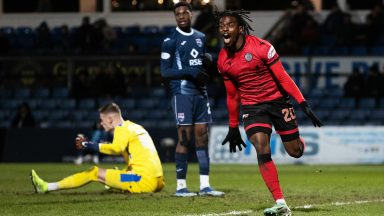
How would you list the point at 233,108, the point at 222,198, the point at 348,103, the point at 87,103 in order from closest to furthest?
the point at 233,108, the point at 222,198, the point at 348,103, the point at 87,103

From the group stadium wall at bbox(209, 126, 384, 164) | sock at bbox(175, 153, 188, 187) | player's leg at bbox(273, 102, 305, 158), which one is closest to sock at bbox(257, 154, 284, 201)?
player's leg at bbox(273, 102, 305, 158)

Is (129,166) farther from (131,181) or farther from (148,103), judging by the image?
(148,103)

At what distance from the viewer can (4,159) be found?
2348 centimetres

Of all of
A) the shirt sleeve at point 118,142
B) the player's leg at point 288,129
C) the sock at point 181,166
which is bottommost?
the sock at point 181,166

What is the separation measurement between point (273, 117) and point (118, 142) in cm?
281

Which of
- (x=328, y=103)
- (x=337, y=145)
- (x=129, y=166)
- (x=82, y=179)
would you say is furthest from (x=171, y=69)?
(x=328, y=103)

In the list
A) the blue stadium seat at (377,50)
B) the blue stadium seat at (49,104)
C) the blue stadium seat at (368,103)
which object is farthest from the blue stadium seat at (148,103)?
the blue stadium seat at (377,50)

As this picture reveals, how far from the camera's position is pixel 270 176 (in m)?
9.36

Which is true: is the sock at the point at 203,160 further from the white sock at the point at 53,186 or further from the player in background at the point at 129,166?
the white sock at the point at 53,186

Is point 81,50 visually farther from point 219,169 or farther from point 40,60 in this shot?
point 219,169

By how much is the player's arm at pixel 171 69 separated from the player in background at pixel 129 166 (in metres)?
0.81

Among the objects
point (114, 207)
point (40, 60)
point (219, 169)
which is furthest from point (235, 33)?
point (40, 60)

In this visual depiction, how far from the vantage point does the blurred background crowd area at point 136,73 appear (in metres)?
24.2

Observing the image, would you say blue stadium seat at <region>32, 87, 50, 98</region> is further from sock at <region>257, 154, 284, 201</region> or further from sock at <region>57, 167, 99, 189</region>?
sock at <region>257, 154, 284, 201</region>
